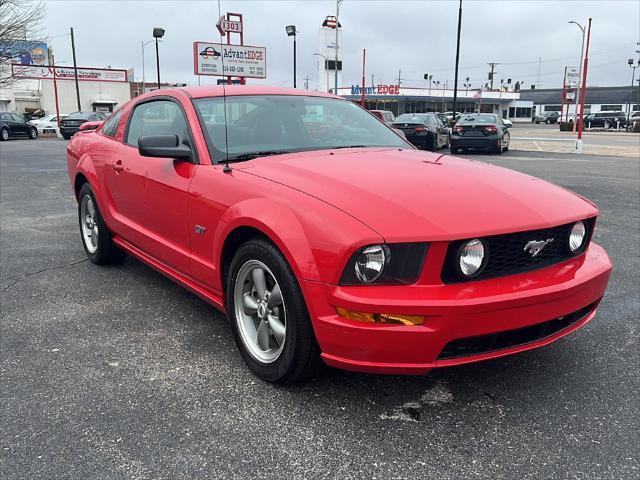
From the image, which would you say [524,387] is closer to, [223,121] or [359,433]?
[359,433]

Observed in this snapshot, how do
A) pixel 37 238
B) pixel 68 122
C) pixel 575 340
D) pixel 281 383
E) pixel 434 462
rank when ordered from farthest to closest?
pixel 68 122 → pixel 37 238 → pixel 575 340 → pixel 281 383 → pixel 434 462

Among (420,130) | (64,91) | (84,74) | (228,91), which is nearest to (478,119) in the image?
(420,130)

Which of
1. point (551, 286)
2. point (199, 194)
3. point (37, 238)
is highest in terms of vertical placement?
point (199, 194)

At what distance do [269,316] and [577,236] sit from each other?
1.61m

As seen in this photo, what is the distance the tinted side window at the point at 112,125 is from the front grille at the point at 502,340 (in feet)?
11.3

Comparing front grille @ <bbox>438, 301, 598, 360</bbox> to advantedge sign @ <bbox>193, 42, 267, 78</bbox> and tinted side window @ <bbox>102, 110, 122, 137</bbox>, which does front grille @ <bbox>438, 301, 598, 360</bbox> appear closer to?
tinted side window @ <bbox>102, 110, 122, 137</bbox>

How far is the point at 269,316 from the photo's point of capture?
2820 millimetres

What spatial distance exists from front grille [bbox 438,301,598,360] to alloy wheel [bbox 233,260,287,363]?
79cm

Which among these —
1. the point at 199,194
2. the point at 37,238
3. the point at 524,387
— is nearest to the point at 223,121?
the point at 199,194

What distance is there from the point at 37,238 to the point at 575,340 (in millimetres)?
5402

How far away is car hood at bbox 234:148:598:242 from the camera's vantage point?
238 centimetres

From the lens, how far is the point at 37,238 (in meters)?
6.11

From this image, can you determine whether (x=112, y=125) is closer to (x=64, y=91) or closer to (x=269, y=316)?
(x=269, y=316)

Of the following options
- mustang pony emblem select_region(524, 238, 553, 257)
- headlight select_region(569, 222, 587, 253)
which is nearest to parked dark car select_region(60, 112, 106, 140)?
headlight select_region(569, 222, 587, 253)
